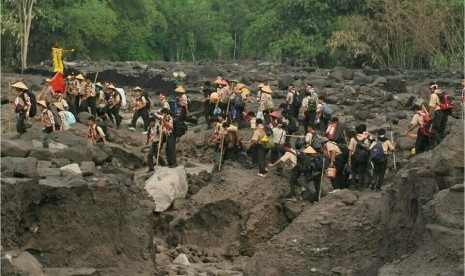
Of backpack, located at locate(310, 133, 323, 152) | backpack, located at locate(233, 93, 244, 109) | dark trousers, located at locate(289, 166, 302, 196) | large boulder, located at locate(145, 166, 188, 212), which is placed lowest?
large boulder, located at locate(145, 166, 188, 212)

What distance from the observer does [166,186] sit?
23.3 meters

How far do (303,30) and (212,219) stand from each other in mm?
35503

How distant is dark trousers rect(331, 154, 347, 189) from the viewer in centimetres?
2141

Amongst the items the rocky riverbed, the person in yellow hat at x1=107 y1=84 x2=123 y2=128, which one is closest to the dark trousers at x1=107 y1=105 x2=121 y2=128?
the person in yellow hat at x1=107 y1=84 x2=123 y2=128

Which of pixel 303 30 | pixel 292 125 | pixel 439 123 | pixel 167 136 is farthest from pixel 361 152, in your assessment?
pixel 303 30

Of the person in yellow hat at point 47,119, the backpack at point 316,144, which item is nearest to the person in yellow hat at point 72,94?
the person in yellow hat at point 47,119

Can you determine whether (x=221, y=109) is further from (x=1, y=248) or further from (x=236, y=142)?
(x=1, y=248)

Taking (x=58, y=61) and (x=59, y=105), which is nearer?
(x=59, y=105)

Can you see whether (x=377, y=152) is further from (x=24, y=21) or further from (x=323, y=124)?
(x=24, y=21)

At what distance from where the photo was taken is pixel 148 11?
67000mm

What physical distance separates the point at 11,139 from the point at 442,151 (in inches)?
416

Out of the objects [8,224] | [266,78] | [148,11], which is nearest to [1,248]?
[8,224]

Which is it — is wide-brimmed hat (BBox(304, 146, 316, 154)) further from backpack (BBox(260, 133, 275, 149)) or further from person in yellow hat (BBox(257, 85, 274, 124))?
person in yellow hat (BBox(257, 85, 274, 124))

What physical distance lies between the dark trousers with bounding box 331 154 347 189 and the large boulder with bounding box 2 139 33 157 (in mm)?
6739
